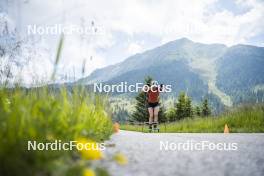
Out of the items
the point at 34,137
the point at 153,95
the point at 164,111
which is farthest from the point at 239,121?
the point at 164,111

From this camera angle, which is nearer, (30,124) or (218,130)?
(30,124)

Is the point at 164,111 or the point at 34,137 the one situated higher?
the point at 34,137

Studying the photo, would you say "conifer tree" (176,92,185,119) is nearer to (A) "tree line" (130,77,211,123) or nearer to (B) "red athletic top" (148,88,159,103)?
(A) "tree line" (130,77,211,123)

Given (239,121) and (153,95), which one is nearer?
(153,95)

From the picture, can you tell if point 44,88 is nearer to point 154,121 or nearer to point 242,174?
point 242,174

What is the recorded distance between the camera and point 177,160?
3.71 m

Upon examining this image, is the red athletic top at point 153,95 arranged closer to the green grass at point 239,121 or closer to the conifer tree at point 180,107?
the green grass at point 239,121

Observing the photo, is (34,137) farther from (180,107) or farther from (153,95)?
(180,107)

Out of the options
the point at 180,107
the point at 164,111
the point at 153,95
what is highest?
the point at 153,95

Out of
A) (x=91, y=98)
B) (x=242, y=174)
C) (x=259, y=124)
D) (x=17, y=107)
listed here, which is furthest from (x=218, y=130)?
(x=17, y=107)

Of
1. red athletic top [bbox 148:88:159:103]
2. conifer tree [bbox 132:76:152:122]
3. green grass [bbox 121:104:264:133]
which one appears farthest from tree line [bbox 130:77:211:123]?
red athletic top [bbox 148:88:159:103]

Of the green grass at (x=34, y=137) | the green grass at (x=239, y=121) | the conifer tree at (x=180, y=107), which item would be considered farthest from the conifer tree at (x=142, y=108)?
the green grass at (x=34, y=137)

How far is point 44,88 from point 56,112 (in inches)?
42.3

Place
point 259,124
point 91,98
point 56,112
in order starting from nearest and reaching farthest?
point 56,112, point 91,98, point 259,124
